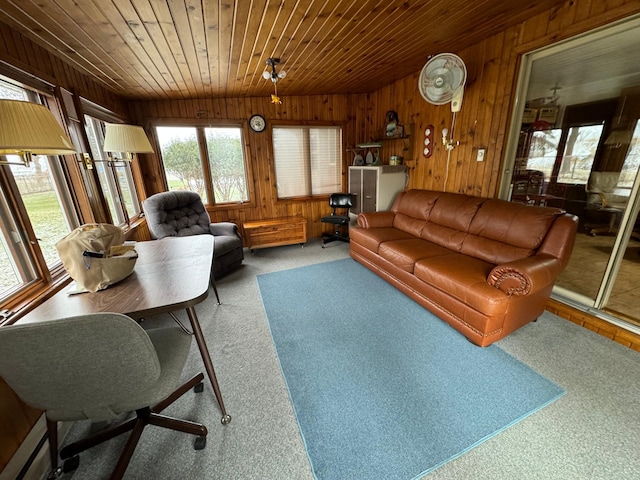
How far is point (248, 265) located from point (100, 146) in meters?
2.15

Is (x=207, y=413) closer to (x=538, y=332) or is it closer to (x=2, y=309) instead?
(x=2, y=309)

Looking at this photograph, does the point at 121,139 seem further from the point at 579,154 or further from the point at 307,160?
the point at 579,154

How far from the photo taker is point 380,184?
375cm

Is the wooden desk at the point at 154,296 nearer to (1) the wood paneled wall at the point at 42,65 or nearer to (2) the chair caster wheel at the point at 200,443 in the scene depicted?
(2) the chair caster wheel at the point at 200,443

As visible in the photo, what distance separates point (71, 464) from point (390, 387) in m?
1.67

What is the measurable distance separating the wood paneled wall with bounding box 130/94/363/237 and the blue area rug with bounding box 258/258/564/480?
2.35 m

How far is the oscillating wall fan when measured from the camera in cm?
249

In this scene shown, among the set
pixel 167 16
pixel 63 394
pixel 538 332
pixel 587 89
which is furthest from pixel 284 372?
pixel 587 89

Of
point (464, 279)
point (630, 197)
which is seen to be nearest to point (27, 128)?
point (464, 279)

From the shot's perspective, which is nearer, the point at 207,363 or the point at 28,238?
the point at 207,363

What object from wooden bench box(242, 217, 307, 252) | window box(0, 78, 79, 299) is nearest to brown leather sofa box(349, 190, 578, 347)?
wooden bench box(242, 217, 307, 252)

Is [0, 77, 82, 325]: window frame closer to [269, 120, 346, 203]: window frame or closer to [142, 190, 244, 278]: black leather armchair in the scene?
[142, 190, 244, 278]: black leather armchair

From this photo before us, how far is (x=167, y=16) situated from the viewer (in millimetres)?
1628

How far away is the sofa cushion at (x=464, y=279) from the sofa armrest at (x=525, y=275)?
6 cm
